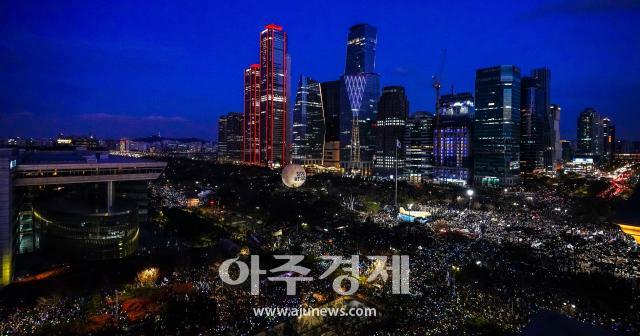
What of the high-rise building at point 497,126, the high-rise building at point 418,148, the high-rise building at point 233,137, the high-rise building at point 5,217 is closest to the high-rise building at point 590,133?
the high-rise building at point 418,148

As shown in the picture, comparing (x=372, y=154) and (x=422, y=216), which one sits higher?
(x=372, y=154)

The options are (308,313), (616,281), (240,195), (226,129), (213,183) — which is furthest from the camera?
(226,129)

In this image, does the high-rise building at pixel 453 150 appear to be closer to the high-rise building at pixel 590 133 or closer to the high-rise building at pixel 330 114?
the high-rise building at pixel 330 114

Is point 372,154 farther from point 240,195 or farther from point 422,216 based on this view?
point 422,216

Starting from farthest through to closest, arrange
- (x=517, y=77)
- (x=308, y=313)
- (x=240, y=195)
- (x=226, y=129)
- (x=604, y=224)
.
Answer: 1. (x=226, y=129)
2. (x=517, y=77)
3. (x=240, y=195)
4. (x=604, y=224)
5. (x=308, y=313)

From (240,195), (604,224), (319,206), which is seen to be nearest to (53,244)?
(319,206)

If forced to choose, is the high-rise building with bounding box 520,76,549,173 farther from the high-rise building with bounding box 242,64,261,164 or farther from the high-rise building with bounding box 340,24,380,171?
the high-rise building with bounding box 242,64,261,164

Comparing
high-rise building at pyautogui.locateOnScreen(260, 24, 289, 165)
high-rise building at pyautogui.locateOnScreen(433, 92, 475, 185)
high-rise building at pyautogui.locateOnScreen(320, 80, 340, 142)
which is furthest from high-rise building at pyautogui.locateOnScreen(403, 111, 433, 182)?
high-rise building at pyautogui.locateOnScreen(260, 24, 289, 165)
